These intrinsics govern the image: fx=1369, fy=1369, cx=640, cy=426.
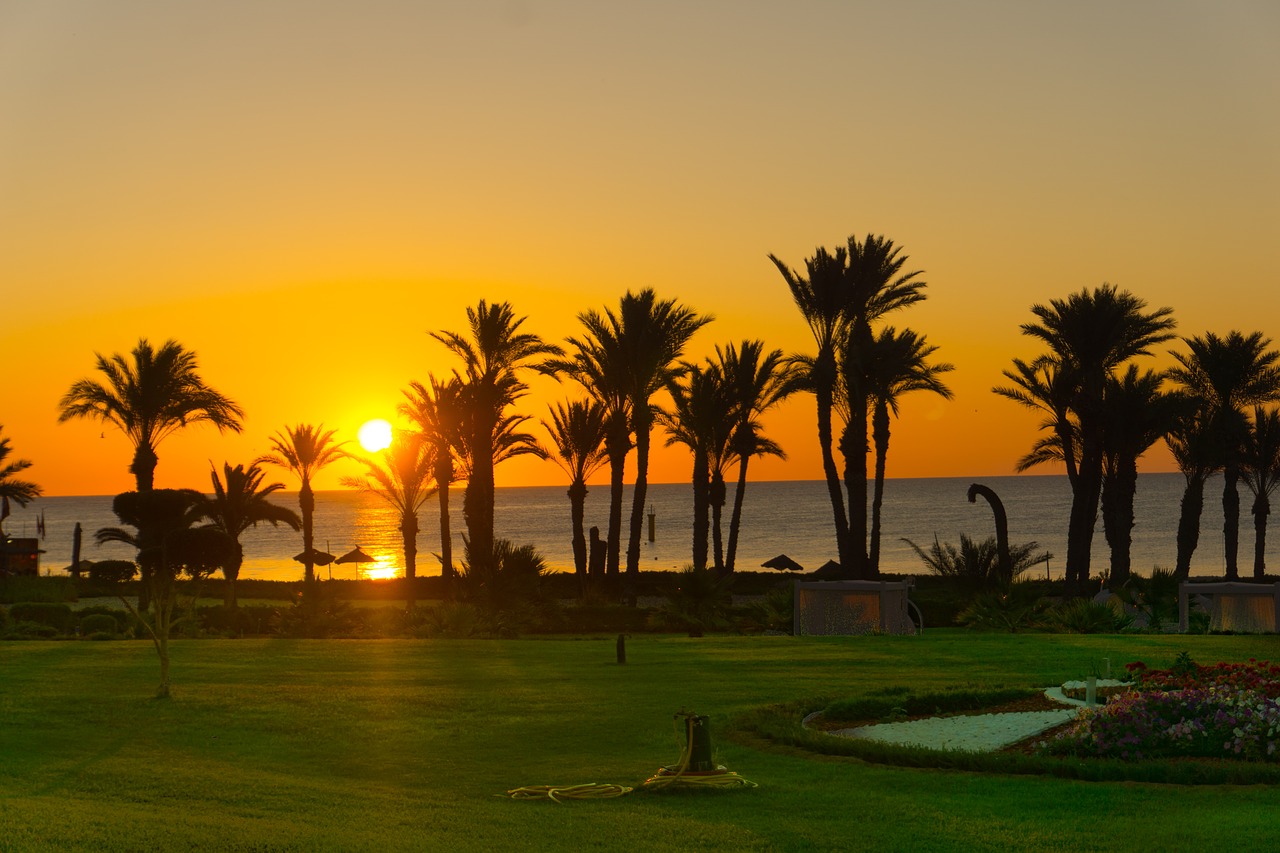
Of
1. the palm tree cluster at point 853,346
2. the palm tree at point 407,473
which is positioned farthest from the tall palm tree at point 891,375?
the palm tree at point 407,473

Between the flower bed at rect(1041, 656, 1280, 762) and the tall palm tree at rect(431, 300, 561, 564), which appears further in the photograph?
the tall palm tree at rect(431, 300, 561, 564)

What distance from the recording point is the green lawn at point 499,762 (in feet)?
35.4

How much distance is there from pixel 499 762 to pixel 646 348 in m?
38.6

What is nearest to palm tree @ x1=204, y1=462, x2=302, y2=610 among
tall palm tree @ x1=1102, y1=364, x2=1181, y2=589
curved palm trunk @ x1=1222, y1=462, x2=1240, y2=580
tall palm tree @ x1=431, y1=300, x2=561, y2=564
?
tall palm tree @ x1=431, y1=300, x2=561, y2=564

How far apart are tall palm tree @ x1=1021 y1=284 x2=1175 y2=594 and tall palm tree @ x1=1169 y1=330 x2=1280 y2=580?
360 inches

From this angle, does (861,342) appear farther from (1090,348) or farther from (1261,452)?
(1261,452)

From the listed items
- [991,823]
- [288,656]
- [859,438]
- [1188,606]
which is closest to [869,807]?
[991,823]

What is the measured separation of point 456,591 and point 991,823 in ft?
105

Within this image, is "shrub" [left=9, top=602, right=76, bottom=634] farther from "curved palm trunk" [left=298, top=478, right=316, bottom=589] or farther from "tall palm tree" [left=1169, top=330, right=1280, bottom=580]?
"tall palm tree" [left=1169, top=330, right=1280, bottom=580]

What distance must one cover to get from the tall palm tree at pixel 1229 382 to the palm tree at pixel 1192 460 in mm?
399

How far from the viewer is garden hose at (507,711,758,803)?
499 inches

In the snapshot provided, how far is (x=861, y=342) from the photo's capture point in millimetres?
51531

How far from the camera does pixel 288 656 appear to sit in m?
26.4

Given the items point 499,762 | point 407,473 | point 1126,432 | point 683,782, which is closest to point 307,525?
point 407,473
